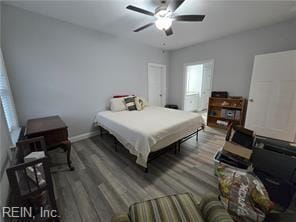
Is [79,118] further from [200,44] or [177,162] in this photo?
[200,44]

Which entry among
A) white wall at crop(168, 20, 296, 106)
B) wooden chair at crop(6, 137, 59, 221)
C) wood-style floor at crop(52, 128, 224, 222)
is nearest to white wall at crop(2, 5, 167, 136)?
wood-style floor at crop(52, 128, 224, 222)

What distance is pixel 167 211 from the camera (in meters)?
0.93

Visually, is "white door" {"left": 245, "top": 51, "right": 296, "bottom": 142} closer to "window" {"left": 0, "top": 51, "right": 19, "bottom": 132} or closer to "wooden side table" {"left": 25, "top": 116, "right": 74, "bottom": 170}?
"wooden side table" {"left": 25, "top": 116, "right": 74, "bottom": 170}

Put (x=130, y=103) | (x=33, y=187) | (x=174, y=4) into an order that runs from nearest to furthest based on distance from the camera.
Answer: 1. (x=33, y=187)
2. (x=174, y=4)
3. (x=130, y=103)

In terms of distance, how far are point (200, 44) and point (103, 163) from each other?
4501 millimetres

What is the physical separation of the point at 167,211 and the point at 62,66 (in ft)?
10.4

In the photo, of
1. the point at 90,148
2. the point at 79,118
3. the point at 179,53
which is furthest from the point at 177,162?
the point at 179,53

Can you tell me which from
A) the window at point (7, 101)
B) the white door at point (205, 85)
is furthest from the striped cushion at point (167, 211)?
the white door at point (205, 85)

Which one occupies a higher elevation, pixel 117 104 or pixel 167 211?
pixel 117 104

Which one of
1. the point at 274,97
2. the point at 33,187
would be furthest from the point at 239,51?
the point at 33,187

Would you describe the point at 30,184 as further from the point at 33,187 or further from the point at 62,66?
the point at 62,66

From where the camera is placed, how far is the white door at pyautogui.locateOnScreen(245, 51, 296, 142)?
2.67 m

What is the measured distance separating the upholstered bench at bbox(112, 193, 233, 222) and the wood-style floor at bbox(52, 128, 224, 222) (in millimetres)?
661

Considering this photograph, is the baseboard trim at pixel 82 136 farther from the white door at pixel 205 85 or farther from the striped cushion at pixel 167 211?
the white door at pixel 205 85
